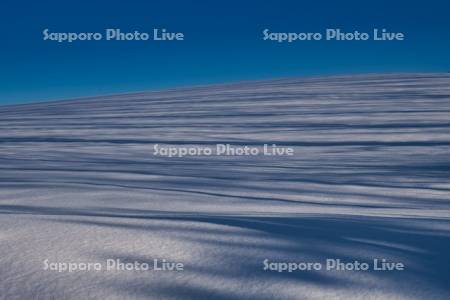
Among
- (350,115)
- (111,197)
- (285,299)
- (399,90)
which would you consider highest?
(399,90)

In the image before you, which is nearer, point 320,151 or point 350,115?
point 320,151

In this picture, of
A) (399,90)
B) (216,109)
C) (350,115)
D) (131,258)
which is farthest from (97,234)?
(399,90)

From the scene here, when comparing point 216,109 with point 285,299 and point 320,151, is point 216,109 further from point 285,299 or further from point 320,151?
point 285,299

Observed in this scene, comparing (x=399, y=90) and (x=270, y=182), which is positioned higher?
(x=399, y=90)

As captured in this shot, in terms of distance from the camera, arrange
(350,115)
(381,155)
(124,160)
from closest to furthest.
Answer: (124,160)
(381,155)
(350,115)

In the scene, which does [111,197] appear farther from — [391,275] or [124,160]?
[124,160]

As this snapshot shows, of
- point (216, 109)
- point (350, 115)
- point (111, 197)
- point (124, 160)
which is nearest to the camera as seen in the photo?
point (111, 197)
